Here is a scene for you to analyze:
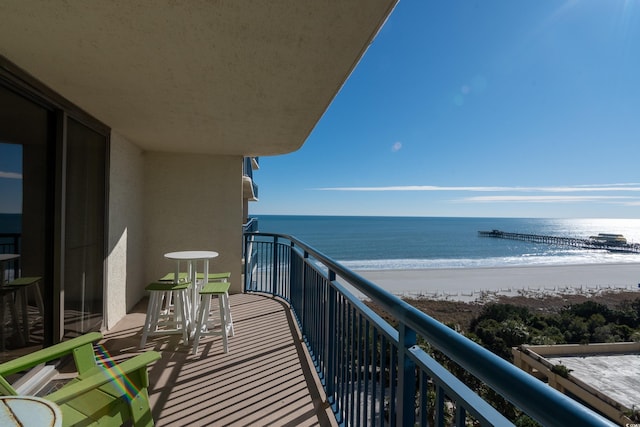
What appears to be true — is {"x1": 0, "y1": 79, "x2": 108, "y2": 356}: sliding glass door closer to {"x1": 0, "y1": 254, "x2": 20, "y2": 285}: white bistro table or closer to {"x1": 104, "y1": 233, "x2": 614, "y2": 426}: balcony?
{"x1": 0, "y1": 254, "x2": 20, "y2": 285}: white bistro table

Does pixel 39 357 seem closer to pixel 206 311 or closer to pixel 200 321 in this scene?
pixel 200 321

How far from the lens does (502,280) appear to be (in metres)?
22.6

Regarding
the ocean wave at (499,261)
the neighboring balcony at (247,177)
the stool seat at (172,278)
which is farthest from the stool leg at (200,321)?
the ocean wave at (499,261)

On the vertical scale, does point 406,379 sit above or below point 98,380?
above

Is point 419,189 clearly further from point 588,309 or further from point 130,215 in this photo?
point 130,215

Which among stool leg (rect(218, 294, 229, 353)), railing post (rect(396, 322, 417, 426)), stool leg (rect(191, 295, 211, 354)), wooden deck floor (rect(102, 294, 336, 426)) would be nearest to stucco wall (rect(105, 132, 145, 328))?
wooden deck floor (rect(102, 294, 336, 426))

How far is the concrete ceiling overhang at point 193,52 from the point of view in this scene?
4.76ft

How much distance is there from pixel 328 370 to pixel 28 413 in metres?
1.56

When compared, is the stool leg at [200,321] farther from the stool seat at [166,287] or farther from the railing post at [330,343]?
the railing post at [330,343]

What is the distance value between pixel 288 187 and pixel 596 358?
137 ft

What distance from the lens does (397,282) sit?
20.9 meters

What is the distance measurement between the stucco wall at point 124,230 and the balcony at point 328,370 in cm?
28

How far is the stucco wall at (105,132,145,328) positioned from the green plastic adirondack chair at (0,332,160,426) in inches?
84.5

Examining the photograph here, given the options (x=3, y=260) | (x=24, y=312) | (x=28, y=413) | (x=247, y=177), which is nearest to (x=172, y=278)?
(x=24, y=312)
